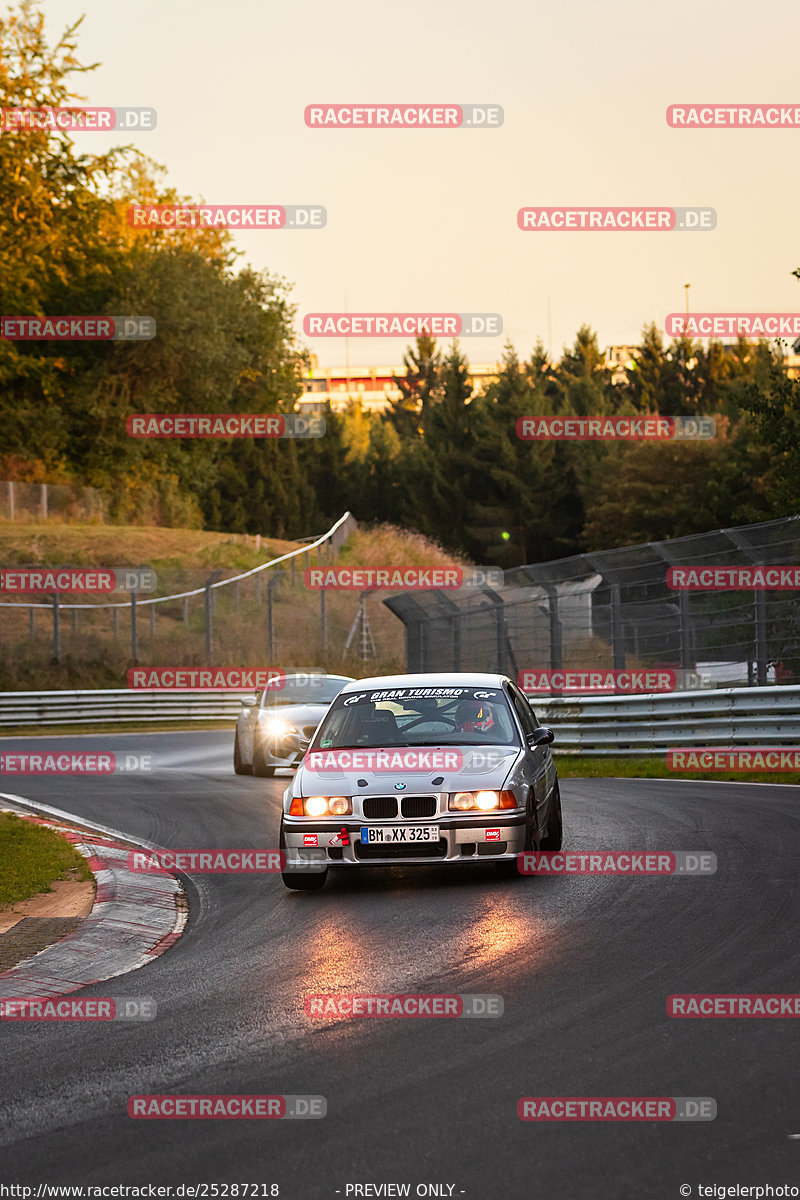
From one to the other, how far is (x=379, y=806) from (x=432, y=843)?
43 centimetres

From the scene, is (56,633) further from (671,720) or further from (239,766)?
(671,720)

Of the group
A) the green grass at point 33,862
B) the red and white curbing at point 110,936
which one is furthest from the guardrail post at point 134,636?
the red and white curbing at point 110,936

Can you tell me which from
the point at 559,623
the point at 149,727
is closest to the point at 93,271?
the point at 149,727

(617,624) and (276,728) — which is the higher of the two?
(617,624)

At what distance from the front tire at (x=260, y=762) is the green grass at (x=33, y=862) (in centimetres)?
620

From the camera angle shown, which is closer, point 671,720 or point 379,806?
point 379,806

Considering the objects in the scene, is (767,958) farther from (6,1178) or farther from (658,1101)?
(6,1178)

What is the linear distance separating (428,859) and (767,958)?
3120mm

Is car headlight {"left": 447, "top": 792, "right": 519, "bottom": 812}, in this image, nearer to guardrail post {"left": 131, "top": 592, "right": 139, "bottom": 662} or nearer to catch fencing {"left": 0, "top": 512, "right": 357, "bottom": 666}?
catch fencing {"left": 0, "top": 512, "right": 357, "bottom": 666}

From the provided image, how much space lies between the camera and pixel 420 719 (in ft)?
36.9

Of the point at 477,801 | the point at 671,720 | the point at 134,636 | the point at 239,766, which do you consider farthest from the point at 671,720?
the point at 134,636

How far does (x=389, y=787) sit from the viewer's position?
994 centimetres

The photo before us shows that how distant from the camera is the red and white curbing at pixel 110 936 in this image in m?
7.71

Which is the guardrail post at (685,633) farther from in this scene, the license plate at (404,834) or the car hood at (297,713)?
the license plate at (404,834)
